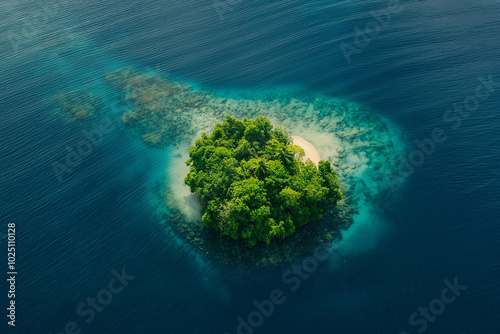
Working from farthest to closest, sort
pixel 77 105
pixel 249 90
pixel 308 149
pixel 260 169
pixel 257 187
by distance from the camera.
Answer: pixel 249 90
pixel 77 105
pixel 308 149
pixel 260 169
pixel 257 187

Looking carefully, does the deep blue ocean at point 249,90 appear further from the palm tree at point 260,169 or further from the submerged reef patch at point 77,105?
the palm tree at point 260,169

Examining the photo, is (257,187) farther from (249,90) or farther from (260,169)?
(249,90)

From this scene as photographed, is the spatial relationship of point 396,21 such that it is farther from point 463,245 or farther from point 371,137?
point 463,245

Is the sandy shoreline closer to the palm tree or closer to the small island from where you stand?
the small island

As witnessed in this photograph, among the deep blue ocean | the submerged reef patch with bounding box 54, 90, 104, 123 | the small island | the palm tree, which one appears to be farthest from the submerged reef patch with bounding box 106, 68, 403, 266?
the palm tree

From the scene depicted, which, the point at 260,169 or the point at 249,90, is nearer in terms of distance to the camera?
the point at 260,169

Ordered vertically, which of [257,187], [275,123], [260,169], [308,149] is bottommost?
[308,149]

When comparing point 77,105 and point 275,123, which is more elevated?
point 77,105

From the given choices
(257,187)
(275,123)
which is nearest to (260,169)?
(257,187)
